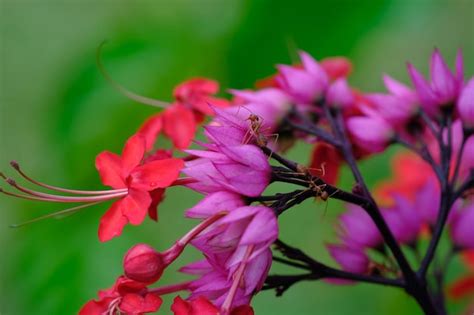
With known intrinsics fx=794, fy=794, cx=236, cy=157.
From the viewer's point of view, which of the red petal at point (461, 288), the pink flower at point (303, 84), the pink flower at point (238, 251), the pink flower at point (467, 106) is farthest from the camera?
the red petal at point (461, 288)

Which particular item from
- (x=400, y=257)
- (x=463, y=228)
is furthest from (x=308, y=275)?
(x=463, y=228)

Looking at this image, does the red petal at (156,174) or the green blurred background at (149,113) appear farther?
the green blurred background at (149,113)

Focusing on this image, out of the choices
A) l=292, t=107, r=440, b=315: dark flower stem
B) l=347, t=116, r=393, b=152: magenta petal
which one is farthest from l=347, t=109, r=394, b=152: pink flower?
l=292, t=107, r=440, b=315: dark flower stem

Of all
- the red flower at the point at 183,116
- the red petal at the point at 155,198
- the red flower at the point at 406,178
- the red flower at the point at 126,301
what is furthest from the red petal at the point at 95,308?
the red flower at the point at 406,178

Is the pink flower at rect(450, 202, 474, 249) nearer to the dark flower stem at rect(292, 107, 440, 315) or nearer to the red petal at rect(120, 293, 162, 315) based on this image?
the dark flower stem at rect(292, 107, 440, 315)

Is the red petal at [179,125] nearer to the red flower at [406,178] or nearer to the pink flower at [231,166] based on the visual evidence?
the pink flower at [231,166]

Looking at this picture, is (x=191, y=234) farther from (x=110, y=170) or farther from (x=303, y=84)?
(x=303, y=84)

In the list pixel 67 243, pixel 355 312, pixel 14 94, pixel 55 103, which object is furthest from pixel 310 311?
pixel 14 94
